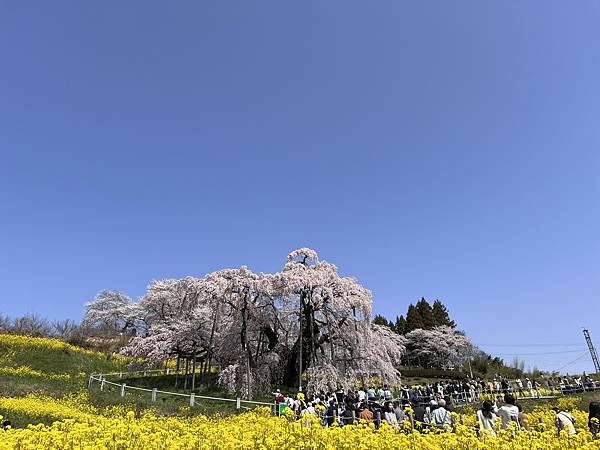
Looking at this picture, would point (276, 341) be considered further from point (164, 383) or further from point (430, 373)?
point (430, 373)

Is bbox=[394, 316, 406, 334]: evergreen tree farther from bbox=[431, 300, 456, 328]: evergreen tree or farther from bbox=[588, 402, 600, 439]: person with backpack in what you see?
Result: bbox=[588, 402, 600, 439]: person with backpack

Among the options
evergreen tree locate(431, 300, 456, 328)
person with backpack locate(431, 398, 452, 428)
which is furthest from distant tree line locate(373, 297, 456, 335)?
person with backpack locate(431, 398, 452, 428)

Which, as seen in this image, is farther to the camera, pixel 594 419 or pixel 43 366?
pixel 43 366

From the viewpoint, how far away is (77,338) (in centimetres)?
3984

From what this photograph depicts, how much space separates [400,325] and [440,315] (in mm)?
6506

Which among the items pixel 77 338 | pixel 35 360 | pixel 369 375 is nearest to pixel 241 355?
pixel 369 375

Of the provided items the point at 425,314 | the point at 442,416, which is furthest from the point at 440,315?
the point at 442,416

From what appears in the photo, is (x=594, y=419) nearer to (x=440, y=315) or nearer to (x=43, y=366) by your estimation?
(x=43, y=366)

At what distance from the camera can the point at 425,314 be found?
2468 inches

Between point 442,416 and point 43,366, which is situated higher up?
point 43,366

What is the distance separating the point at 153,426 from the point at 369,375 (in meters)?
17.6

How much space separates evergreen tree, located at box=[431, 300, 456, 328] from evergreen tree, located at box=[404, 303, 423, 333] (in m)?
2.61

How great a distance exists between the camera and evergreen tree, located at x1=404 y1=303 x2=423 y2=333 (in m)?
61.1

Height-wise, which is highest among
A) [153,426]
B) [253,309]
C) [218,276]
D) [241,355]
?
[218,276]
